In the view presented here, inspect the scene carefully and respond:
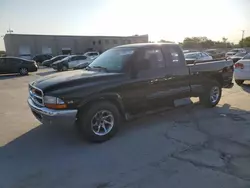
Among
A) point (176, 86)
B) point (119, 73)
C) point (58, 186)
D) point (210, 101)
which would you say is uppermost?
point (119, 73)

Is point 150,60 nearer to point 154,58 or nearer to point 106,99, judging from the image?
point 154,58

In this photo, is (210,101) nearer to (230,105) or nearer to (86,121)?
(230,105)

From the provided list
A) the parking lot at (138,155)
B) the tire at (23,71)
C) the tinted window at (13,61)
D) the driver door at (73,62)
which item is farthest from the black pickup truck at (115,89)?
the driver door at (73,62)

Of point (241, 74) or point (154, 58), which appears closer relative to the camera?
point (154, 58)

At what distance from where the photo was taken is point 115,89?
471 centimetres

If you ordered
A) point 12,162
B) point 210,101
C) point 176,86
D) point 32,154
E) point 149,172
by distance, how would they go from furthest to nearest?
point 210,101 → point 176,86 → point 32,154 → point 12,162 → point 149,172

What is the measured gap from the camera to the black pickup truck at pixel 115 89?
4.29m

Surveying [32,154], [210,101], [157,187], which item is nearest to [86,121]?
[32,154]

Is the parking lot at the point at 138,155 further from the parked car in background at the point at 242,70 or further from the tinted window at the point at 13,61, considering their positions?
the tinted window at the point at 13,61

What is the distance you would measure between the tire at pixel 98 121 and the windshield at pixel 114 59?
2.90 ft

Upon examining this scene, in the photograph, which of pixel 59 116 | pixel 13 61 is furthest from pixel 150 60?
pixel 13 61

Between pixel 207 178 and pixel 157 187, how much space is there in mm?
726

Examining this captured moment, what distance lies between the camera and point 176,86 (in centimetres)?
584

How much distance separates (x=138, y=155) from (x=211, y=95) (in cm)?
376
